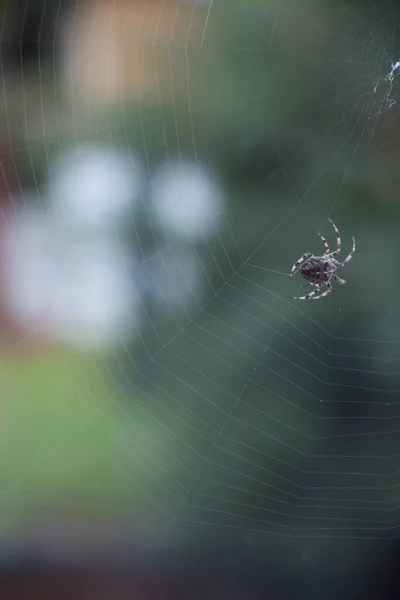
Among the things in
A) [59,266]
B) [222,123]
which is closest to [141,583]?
[59,266]

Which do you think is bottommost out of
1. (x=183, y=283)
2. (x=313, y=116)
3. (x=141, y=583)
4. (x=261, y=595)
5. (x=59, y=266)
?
(x=141, y=583)

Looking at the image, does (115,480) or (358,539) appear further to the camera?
(115,480)

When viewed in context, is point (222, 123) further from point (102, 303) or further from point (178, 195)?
point (102, 303)

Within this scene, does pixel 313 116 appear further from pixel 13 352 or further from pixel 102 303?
pixel 13 352

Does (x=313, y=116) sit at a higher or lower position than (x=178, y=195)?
higher

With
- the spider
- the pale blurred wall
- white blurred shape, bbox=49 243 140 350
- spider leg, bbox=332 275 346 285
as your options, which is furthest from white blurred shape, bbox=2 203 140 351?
spider leg, bbox=332 275 346 285

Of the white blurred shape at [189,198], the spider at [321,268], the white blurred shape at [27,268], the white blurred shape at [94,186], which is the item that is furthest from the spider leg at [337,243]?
the white blurred shape at [27,268]

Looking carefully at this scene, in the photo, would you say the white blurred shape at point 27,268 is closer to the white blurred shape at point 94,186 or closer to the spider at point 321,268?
the white blurred shape at point 94,186
